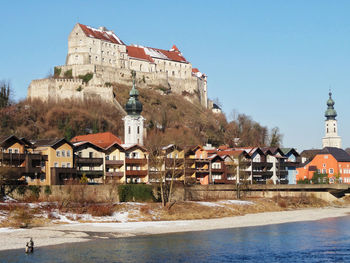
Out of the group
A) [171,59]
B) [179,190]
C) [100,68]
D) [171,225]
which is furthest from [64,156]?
[171,59]

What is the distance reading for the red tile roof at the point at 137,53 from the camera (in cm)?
16500

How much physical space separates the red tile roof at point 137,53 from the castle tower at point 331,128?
53.3m

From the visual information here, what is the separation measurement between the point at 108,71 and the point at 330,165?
60.2 meters

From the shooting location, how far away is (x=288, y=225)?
60.2 m

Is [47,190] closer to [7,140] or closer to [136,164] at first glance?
[7,140]

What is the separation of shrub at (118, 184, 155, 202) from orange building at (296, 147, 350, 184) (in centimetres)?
5595

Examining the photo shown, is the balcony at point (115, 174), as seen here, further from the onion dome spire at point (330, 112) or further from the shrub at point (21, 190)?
the onion dome spire at point (330, 112)

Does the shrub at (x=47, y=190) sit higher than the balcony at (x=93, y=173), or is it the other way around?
the balcony at (x=93, y=173)

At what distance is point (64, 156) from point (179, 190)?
14.3 meters

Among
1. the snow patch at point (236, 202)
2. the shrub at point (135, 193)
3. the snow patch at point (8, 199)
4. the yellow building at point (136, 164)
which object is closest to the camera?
the snow patch at point (8, 199)

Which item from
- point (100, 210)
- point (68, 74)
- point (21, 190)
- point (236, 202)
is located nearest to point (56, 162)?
point (21, 190)

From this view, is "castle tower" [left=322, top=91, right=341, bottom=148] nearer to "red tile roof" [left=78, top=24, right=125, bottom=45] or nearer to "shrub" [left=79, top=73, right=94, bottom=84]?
"red tile roof" [left=78, top=24, right=125, bottom=45]

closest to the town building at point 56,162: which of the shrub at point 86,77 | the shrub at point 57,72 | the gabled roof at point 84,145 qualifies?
the gabled roof at point 84,145

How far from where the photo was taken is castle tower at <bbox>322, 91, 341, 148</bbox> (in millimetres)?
180625
